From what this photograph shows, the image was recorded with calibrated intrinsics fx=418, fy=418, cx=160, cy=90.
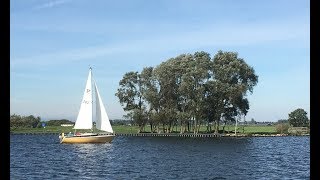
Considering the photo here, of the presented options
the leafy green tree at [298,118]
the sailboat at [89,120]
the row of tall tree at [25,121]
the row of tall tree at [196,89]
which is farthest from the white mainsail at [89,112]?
the leafy green tree at [298,118]

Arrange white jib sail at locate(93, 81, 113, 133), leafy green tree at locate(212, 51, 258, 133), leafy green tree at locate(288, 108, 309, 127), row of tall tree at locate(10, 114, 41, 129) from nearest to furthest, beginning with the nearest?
white jib sail at locate(93, 81, 113, 133) < leafy green tree at locate(212, 51, 258, 133) < leafy green tree at locate(288, 108, 309, 127) < row of tall tree at locate(10, 114, 41, 129)

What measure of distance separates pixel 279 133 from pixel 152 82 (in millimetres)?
41779

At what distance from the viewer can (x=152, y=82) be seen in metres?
102

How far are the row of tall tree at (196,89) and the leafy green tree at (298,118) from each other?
141ft

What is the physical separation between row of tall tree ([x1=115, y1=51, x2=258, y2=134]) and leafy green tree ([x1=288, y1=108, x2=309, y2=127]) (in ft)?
141

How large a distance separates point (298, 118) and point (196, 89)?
60755mm

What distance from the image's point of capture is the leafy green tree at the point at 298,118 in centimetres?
13500

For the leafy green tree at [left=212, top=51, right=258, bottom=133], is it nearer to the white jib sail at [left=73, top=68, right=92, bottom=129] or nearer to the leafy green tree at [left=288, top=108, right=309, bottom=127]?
the white jib sail at [left=73, top=68, right=92, bottom=129]

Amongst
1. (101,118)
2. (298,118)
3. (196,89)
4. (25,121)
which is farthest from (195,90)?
(25,121)

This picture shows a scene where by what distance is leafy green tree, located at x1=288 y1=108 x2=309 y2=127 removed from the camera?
443ft

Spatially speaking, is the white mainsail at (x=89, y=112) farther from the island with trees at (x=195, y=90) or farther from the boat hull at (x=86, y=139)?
the island with trees at (x=195, y=90)

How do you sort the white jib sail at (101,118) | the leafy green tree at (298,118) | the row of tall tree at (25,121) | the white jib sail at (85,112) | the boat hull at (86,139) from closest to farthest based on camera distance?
the boat hull at (86,139), the white jib sail at (85,112), the white jib sail at (101,118), the leafy green tree at (298,118), the row of tall tree at (25,121)

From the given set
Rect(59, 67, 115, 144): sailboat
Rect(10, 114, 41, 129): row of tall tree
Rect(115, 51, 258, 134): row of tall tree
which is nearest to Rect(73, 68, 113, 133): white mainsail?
Rect(59, 67, 115, 144): sailboat
